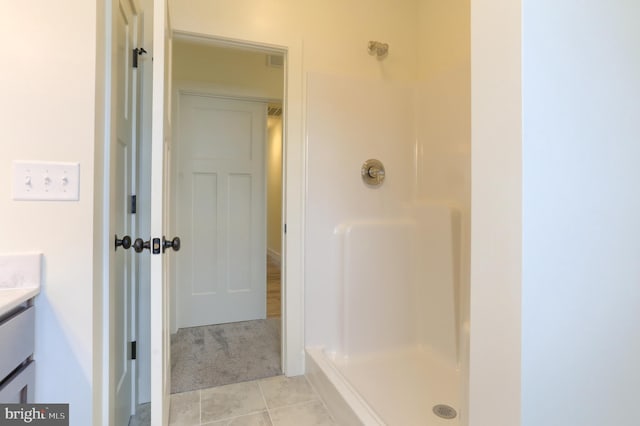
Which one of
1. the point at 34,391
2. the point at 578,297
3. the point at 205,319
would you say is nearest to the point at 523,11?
the point at 578,297

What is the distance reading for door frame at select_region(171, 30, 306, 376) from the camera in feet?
6.59

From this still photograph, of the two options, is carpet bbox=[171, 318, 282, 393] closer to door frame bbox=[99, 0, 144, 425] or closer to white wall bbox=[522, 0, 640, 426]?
door frame bbox=[99, 0, 144, 425]

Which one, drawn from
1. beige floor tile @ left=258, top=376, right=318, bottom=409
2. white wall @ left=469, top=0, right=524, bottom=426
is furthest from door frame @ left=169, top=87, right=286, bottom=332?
white wall @ left=469, top=0, right=524, bottom=426

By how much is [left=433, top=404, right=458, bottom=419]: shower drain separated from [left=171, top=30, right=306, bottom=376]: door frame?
816mm

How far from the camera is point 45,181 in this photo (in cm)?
97

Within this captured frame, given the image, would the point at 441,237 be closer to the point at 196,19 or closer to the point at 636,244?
the point at 636,244

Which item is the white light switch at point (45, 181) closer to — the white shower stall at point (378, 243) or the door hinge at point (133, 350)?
the door hinge at point (133, 350)

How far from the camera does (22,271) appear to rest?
3.12ft

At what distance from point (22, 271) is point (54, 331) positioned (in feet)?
0.67

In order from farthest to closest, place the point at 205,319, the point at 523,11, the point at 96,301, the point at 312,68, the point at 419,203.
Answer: the point at 205,319
the point at 419,203
the point at 312,68
the point at 96,301
the point at 523,11

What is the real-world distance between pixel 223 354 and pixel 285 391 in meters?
0.68

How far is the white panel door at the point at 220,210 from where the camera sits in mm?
2840

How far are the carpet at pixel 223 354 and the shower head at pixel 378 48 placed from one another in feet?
7.18

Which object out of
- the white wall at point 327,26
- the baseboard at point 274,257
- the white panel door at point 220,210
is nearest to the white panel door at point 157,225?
the white wall at point 327,26
